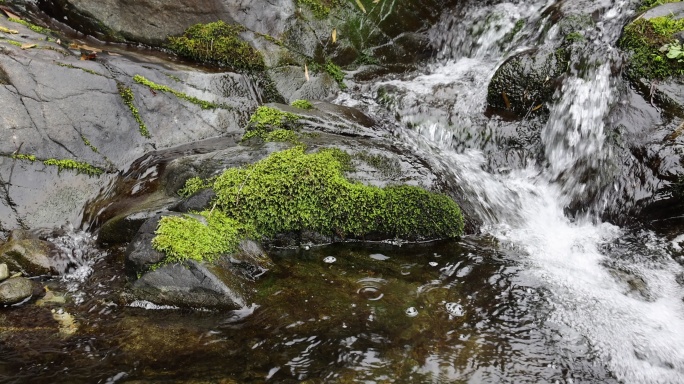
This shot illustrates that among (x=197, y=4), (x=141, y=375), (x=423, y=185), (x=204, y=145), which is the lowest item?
(x=141, y=375)

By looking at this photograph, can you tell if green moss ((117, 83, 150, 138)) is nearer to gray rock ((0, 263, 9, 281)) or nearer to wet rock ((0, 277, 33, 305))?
gray rock ((0, 263, 9, 281))

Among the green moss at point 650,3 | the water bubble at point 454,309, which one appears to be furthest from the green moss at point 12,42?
the green moss at point 650,3

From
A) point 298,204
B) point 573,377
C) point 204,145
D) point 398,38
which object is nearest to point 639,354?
point 573,377

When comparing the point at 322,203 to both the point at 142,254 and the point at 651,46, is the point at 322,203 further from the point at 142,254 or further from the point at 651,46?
the point at 651,46

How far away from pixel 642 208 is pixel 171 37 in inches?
298

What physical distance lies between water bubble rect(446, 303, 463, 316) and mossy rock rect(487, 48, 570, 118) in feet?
13.2

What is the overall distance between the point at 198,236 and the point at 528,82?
17.8ft

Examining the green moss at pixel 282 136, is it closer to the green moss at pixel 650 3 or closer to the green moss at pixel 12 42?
the green moss at pixel 12 42

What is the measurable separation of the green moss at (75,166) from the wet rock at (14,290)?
177cm

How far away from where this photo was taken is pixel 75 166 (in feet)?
19.6

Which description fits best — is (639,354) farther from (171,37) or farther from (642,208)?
(171,37)

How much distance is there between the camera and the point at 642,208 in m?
5.97

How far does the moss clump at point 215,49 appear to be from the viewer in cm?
816

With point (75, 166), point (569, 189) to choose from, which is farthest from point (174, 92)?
point (569, 189)
